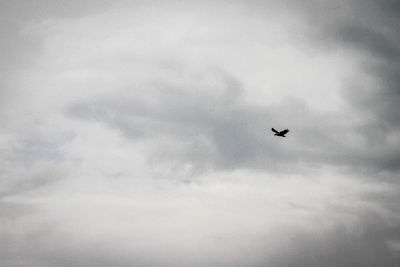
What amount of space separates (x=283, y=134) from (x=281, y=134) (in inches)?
23.9

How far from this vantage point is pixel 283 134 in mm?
72812

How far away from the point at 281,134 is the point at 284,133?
1230 mm

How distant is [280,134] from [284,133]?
1.39 metres

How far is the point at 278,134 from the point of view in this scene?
73375mm

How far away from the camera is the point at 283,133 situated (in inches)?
2854

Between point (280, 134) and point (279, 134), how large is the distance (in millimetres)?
291

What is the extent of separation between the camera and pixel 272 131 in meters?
71.6

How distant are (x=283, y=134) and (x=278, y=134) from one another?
144cm

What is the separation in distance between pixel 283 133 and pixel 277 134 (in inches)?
70.3

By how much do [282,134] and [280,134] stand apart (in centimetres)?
58

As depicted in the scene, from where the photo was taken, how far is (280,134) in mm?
73188

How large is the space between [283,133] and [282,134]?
648mm

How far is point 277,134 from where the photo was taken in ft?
241
